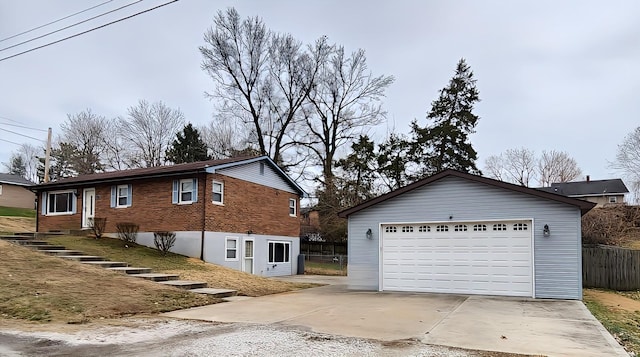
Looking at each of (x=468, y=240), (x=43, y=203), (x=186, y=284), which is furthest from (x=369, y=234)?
(x=43, y=203)

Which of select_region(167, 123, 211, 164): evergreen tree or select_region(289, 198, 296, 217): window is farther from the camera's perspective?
select_region(167, 123, 211, 164): evergreen tree

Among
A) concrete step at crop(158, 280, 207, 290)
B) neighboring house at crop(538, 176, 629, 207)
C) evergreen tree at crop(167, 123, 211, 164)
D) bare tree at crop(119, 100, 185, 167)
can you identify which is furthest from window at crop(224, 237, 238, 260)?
neighboring house at crop(538, 176, 629, 207)

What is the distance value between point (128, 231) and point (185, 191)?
10.8ft

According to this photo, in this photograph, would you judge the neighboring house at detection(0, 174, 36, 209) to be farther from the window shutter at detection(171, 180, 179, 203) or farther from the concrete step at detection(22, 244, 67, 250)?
the concrete step at detection(22, 244, 67, 250)

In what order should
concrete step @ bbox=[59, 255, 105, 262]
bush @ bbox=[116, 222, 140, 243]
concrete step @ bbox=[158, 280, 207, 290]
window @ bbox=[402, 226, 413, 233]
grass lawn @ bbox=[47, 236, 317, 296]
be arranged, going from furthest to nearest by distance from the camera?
bush @ bbox=[116, 222, 140, 243]
concrete step @ bbox=[59, 255, 105, 262]
window @ bbox=[402, 226, 413, 233]
grass lawn @ bbox=[47, 236, 317, 296]
concrete step @ bbox=[158, 280, 207, 290]

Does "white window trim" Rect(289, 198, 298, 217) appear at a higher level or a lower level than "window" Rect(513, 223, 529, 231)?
higher

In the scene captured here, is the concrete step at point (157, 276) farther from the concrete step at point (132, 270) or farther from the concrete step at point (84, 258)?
the concrete step at point (84, 258)

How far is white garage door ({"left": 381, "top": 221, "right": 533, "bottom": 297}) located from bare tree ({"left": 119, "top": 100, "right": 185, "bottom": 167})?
113 feet

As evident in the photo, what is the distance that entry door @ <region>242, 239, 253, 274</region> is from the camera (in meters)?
23.2

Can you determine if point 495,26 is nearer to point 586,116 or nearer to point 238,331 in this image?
point 238,331

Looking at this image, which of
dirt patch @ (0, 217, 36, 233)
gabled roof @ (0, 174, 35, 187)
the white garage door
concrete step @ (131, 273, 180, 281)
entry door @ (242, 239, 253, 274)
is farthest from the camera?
gabled roof @ (0, 174, 35, 187)

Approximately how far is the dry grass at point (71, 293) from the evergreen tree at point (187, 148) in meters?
28.2

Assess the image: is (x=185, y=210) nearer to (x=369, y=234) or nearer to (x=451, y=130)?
(x=369, y=234)

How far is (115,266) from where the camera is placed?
1653cm
